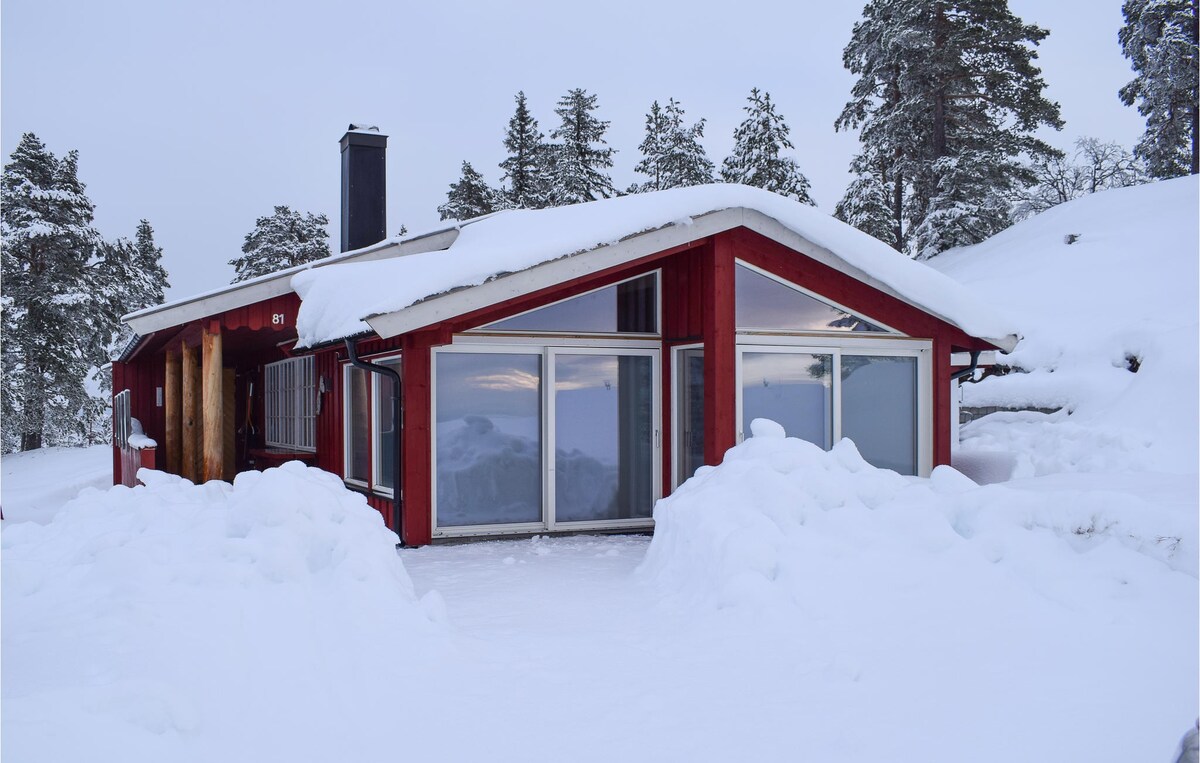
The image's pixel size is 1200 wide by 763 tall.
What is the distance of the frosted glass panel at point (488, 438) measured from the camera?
7.95 meters

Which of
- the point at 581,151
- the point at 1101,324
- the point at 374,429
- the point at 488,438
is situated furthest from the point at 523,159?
the point at 488,438

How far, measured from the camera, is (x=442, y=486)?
793 centimetres

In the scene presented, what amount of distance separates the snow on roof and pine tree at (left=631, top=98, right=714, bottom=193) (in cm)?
2210

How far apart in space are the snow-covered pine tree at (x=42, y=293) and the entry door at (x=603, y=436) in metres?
23.0

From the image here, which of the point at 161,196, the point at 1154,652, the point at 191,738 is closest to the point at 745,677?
the point at 1154,652

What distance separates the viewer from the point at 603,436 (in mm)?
8516

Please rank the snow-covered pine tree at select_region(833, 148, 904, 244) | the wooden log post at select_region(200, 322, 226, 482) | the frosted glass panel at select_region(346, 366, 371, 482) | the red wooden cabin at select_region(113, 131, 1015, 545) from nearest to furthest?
the red wooden cabin at select_region(113, 131, 1015, 545)
the frosted glass panel at select_region(346, 366, 371, 482)
the wooden log post at select_region(200, 322, 226, 482)
the snow-covered pine tree at select_region(833, 148, 904, 244)

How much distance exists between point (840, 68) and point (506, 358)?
28.5 meters

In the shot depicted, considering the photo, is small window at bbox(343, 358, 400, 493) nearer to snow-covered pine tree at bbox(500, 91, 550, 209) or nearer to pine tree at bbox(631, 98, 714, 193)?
pine tree at bbox(631, 98, 714, 193)

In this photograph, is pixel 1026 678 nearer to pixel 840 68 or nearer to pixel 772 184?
pixel 772 184

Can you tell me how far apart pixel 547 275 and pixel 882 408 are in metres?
3.86

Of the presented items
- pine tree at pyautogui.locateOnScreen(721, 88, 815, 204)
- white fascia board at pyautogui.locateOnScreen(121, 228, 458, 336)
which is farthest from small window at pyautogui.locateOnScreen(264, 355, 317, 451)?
pine tree at pyautogui.locateOnScreen(721, 88, 815, 204)

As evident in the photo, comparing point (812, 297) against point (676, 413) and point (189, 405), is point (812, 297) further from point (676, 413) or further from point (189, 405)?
point (189, 405)

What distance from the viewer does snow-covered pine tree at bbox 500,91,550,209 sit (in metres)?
32.2
